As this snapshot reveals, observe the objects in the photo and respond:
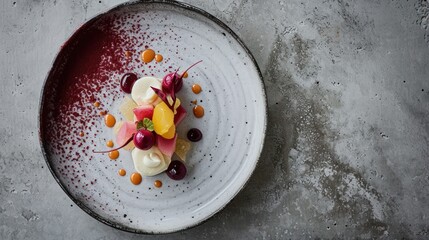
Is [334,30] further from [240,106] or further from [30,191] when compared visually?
[30,191]

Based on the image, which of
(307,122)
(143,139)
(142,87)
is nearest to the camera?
(143,139)

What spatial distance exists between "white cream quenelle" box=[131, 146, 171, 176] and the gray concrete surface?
0.39m

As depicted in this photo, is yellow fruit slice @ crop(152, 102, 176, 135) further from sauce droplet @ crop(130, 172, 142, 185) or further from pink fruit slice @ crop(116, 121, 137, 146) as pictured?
sauce droplet @ crop(130, 172, 142, 185)

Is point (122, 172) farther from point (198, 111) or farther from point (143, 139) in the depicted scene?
point (198, 111)

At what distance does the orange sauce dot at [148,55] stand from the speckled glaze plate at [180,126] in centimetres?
2

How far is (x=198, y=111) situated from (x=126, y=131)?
1.11ft

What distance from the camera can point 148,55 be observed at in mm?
2197

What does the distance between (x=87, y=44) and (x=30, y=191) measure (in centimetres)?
77

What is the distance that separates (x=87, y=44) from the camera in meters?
2.18

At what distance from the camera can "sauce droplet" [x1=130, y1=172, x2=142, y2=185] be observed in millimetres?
2174

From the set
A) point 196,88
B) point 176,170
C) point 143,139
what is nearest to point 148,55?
point 196,88

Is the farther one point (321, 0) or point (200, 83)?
point (321, 0)

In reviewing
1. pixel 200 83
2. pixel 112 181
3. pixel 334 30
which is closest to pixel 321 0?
pixel 334 30

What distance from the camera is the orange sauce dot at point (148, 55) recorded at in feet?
7.20
